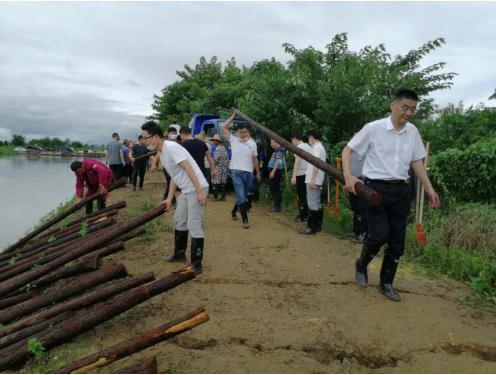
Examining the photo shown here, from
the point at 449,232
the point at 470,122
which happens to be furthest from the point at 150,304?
the point at 470,122

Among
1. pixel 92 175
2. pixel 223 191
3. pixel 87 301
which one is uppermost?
pixel 92 175

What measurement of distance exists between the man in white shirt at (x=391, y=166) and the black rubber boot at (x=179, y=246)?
7.64ft

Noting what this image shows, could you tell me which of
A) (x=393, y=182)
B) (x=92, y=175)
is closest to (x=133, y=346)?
(x=393, y=182)

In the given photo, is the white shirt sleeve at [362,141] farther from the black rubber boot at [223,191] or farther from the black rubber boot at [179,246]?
the black rubber boot at [223,191]

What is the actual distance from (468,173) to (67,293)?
281 inches

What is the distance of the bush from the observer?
725 centimetres

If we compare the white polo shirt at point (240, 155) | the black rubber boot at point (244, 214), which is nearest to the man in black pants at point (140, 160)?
the white polo shirt at point (240, 155)

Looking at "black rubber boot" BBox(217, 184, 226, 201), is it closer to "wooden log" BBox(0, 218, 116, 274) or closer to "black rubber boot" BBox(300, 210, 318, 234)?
"wooden log" BBox(0, 218, 116, 274)

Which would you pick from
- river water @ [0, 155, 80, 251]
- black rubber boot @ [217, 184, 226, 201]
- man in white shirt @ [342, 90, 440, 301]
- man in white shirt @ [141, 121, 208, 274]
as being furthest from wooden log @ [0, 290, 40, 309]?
river water @ [0, 155, 80, 251]

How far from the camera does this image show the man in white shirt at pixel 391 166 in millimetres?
3762

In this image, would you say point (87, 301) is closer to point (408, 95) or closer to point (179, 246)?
point (179, 246)

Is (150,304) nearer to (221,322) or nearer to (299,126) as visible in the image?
(221,322)

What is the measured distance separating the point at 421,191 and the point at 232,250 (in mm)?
3134

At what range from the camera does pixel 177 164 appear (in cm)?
452
